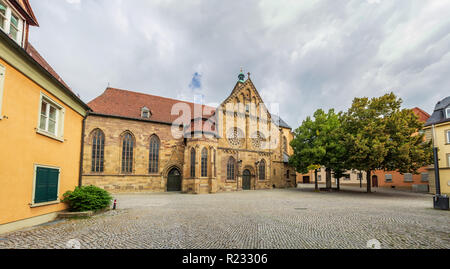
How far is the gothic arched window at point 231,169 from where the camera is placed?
96.8ft

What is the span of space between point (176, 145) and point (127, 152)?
19.2ft

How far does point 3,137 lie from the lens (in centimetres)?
671

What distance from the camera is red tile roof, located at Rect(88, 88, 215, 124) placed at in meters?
25.7

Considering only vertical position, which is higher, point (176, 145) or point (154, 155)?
point (176, 145)

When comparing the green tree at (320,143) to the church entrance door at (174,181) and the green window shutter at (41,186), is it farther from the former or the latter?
the green window shutter at (41,186)

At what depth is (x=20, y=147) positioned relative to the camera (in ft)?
24.4

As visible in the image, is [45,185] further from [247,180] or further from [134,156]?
[247,180]

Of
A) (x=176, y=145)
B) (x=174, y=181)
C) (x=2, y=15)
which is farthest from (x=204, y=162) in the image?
(x=2, y=15)

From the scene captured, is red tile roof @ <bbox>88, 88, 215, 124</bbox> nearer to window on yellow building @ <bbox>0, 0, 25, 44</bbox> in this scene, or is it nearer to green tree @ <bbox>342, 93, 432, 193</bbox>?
window on yellow building @ <bbox>0, 0, 25, 44</bbox>

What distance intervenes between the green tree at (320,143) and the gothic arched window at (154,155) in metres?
17.5

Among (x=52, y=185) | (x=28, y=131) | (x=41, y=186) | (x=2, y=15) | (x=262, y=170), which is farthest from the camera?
(x=262, y=170)

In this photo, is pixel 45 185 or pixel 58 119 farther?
pixel 58 119
